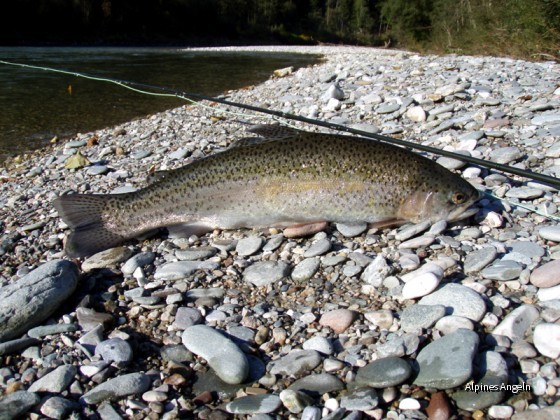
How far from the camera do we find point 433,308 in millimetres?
2748

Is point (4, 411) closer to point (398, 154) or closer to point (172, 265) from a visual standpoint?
point (172, 265)

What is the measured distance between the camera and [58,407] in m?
2.39

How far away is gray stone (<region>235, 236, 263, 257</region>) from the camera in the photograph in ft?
12.5

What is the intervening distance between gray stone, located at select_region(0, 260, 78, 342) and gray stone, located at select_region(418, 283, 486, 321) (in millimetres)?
2192

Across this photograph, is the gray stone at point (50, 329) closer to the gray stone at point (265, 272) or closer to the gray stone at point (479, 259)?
the gray stone at point (265, 272)

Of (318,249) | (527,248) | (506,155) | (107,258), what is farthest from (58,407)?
(506,155)

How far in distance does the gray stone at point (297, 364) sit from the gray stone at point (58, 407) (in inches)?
38.2

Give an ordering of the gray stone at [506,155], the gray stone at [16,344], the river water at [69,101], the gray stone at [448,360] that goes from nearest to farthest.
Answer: the gray stone at [448,360]
the gray stone at [16,344]
the gray stone at [506,155]
the river water at [69,101]

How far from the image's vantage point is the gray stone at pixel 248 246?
3.80 meters

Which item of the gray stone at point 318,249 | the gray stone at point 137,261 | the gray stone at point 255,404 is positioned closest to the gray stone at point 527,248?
the gray stone at point 318,249

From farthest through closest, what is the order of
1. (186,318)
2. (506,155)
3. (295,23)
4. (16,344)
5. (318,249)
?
(295,23) → (506,155) → (318,249) → (186,318) → (16,344)

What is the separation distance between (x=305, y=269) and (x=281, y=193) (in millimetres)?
691

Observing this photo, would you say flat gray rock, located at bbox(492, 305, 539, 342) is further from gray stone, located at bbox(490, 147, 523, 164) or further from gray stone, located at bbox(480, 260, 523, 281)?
gray stone, located at bbox(490, 147, 523, 164)

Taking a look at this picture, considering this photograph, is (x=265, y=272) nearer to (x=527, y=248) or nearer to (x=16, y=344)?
(x=16, y=344)
